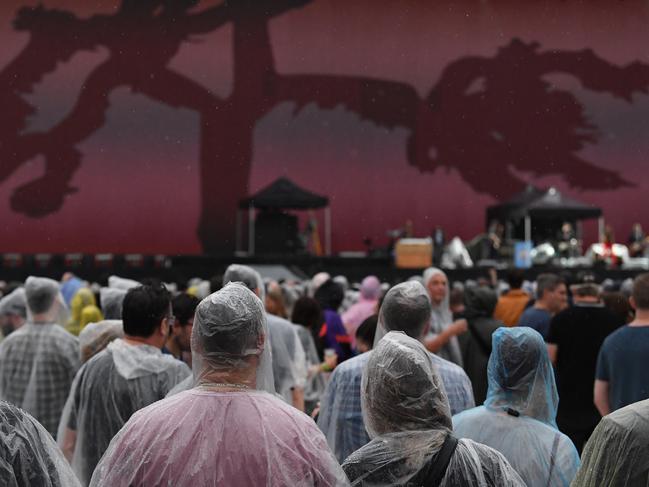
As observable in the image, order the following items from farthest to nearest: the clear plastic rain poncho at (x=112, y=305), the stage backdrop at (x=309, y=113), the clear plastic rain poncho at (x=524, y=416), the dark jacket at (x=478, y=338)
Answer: the stage backdrop at (x=309, y=113)
the dark jacket at (x=478, y=338)
the clear plastic rain poncho at (x=112, y=305)
the clear plastic rain poncho at (x=524, y=416)

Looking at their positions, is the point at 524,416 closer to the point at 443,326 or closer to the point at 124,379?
the point at 124,379

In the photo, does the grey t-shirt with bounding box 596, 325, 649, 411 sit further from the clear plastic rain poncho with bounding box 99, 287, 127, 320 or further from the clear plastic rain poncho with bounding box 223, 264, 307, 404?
the clear plastic rain poncho with bounding box 99, 287, 127, 320

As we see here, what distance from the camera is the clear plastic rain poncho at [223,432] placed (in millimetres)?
2230

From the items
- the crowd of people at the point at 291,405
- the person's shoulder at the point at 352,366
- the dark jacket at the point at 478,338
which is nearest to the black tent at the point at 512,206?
the dark jacket at the point at 478,338

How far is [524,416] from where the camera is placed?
2.96 m

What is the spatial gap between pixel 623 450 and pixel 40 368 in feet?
10.1

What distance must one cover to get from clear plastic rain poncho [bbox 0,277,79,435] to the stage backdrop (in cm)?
1740

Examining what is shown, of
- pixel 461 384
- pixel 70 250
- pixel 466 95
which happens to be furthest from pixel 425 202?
pixel 461 384

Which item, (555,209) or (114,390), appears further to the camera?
(555,209)

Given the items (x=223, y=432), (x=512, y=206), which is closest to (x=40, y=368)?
(x=223, y=432)

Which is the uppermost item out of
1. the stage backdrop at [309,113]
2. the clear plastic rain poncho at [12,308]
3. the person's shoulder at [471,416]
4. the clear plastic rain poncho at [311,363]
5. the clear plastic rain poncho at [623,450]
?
Answer: the stage backdrop at [309,113]

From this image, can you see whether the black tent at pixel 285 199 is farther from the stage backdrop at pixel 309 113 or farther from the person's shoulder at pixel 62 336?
the person's shoulder at pixel 62 336

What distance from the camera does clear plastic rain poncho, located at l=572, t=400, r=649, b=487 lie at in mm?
2135

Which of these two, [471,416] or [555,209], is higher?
[555,209]
